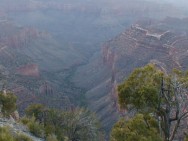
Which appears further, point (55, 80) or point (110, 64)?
point (110, 64)

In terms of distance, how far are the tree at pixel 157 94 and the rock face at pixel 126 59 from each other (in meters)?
38.3

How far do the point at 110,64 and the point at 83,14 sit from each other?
8508cm

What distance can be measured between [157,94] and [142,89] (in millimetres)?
660

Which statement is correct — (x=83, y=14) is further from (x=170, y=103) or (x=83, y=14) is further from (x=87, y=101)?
(x=170, y=103)

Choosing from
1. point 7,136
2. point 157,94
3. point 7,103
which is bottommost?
point 7,103

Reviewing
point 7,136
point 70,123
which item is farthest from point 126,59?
point 7,136

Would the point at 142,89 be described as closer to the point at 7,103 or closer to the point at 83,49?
the point at 7,103

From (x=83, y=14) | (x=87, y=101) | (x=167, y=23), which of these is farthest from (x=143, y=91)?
(x=83, y=14)

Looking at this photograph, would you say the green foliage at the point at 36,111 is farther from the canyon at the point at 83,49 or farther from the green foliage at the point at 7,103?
the canyon at the point at 83,49

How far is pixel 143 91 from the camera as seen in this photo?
18.3 m

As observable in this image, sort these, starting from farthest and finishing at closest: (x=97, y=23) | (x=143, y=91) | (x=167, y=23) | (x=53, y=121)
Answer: (x=97, y=23), (x=167, y=23), (x=53, y=121), (x=143, y=91)

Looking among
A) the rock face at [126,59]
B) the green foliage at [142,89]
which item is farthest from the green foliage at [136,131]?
the rock face at [126,59]

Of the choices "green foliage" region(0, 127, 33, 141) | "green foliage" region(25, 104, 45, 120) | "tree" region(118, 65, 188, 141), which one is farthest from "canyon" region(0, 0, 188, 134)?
"green foliage" region(0, 127, 33, 141)

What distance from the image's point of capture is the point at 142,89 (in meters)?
18.4
